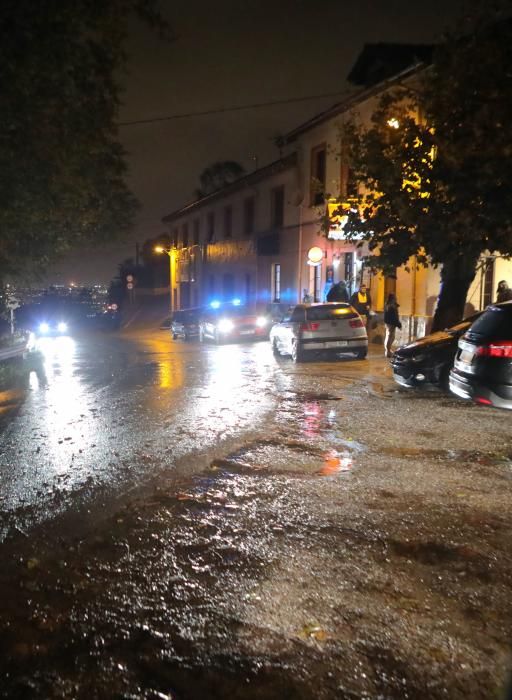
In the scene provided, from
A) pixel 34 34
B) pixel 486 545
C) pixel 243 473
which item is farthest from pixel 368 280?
pixel 486 545

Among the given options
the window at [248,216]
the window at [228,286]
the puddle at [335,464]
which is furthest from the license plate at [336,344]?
the window at [228,286]

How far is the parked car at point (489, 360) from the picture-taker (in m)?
7.50

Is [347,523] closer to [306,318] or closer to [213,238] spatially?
[306,318]

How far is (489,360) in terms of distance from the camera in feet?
25.2

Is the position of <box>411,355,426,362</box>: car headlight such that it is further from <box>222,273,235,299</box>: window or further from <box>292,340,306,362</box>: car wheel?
<box>222,273,235,299</box>: window

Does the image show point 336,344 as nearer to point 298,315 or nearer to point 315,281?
point 298,315

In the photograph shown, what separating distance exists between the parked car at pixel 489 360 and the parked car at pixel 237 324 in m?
15.6

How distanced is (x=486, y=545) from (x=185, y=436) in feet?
14.6

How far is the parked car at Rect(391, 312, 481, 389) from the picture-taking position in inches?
422

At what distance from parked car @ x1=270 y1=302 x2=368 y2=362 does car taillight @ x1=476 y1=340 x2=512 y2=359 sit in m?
7.89

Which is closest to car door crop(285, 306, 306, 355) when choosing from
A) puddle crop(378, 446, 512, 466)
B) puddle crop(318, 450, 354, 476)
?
puddle crop(378, 446, 512, 466)

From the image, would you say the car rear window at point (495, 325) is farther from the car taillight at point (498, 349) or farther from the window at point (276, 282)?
the window at point (276, 282)

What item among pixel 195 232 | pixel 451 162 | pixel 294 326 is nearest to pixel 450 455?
pixel 451 162

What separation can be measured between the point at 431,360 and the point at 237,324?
13.4m
